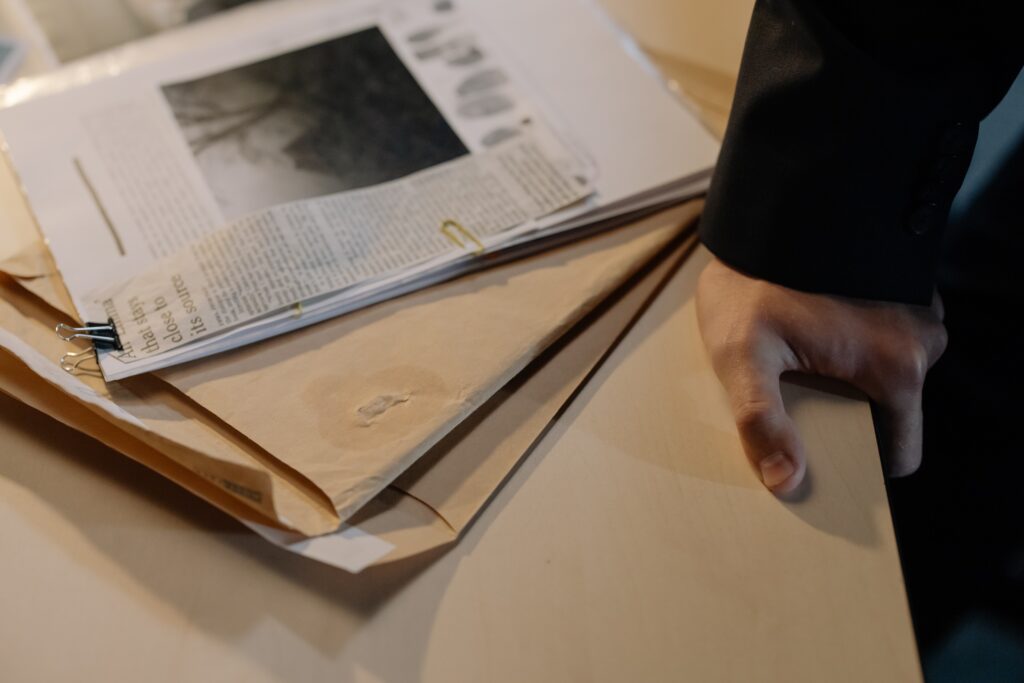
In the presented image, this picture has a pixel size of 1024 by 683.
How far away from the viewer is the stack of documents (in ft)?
1.31

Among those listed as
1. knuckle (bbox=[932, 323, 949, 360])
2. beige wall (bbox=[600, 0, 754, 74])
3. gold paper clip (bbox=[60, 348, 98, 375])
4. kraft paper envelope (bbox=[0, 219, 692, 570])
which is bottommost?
knuckle (bbox=[932, 323, 949, 360])

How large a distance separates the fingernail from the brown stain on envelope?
0.16 meters

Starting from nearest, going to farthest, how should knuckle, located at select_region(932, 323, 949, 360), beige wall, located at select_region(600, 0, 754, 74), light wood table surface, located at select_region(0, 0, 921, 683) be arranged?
1. light wood table surface, located at select_region(0, 0, 921, 683)
2. knuckle, located at select_region(932, 323, 949, 360)
3. beige wall, located at select_region(600, 0, 754, 74)

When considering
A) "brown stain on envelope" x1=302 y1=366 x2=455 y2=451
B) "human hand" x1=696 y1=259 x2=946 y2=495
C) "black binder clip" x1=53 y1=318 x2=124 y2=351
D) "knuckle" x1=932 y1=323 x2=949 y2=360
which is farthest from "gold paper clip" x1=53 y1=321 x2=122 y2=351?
"knuckle" x1=932 y1=323 x2=949 y2=360

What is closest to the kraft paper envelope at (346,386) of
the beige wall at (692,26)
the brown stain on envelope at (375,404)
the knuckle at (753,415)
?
the brown stain on envelope at (375,404)

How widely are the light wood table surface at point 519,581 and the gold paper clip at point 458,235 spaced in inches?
5.1

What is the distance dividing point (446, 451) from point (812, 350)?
0.21 m

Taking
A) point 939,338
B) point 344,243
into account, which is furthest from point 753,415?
point 344,243

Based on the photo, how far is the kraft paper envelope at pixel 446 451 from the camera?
38 centimetres

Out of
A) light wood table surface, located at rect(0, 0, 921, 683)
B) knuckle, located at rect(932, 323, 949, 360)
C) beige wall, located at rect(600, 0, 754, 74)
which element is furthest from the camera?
beige wall, located at rect(600, 0, 754, 74)

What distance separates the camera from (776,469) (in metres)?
0.40

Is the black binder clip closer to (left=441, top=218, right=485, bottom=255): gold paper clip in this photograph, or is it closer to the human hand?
(left=441, top=218, right=485, bottom=255): gold paper clip

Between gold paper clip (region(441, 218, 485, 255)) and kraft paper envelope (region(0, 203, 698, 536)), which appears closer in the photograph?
kraft paper envelope (region(0, 203, 698, 536))

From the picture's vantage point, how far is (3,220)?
0.52m
